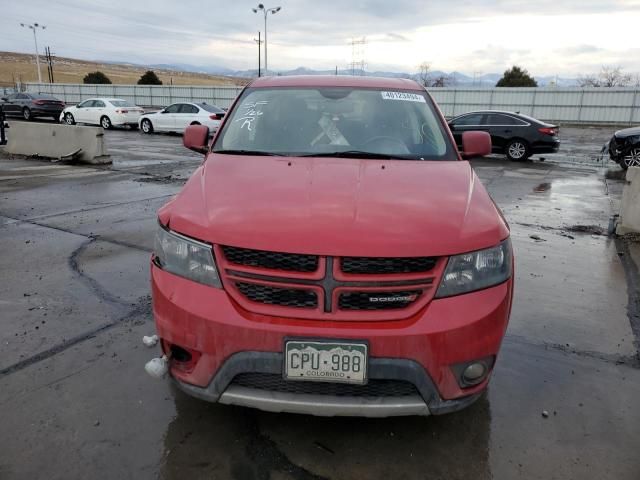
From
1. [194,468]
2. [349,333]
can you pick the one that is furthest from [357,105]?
[194,468]

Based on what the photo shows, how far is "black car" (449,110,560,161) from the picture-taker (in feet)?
48.9

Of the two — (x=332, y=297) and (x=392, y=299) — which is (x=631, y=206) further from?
(x=332, y=297)

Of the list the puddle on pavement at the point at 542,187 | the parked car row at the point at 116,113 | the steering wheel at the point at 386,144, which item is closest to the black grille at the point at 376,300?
the steering wheel at the point at 386,144

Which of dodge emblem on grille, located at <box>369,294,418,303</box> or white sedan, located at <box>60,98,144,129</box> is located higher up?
white sedan, located at <box>60,98,144,129</box>

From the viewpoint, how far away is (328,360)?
203 centimetres

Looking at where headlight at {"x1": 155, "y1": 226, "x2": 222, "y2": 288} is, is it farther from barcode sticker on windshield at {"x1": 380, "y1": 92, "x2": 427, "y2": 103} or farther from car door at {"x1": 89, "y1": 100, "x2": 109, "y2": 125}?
car door at {"x1": 89, "y1": 100, "x2": 109, "y2": 125}

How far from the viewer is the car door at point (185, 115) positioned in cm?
2060

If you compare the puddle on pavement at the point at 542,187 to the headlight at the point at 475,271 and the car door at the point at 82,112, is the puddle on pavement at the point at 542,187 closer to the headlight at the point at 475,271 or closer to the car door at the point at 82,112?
the headlight at the point at 475,271

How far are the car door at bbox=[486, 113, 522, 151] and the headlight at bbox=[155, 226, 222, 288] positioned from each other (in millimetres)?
14468

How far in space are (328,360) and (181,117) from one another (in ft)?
68.1

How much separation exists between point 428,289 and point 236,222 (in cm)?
90

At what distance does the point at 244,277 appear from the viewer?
216 centimetres

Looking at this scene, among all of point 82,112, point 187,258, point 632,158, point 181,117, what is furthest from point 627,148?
point 82,112

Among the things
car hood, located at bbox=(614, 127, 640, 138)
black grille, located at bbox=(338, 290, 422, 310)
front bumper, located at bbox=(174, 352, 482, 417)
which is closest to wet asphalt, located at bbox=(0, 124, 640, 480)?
front bumper, located at bbox=(174, 352, 482, 417)
